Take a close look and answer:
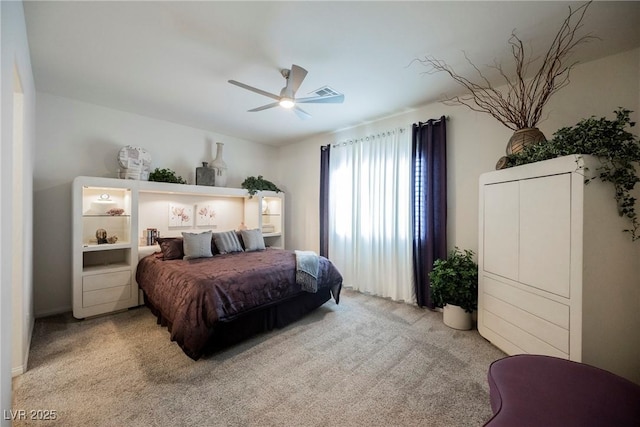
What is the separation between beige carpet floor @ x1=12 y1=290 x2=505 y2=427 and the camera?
5.37ft

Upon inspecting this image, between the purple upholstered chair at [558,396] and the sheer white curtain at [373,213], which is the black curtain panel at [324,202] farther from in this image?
the purple upholstered chair at [558,396]

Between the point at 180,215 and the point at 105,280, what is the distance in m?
1.34

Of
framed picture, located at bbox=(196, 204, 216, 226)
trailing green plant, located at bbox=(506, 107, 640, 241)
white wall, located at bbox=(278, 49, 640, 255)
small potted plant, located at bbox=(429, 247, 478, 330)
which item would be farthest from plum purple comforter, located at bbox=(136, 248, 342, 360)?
trailing green plant, located at bbox=(506, 107, 640, 241)

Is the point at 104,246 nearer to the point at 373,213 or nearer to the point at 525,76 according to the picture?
the point at 373,213

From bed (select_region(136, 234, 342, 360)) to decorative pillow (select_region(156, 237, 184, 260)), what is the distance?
38mm

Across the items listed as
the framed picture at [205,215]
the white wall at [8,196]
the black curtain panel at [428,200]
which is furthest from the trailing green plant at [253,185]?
the white wall at [8,196]

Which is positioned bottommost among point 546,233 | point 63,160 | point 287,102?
point 546,233

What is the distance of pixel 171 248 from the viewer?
3332mm

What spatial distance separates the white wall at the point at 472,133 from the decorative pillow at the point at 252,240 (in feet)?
3.58

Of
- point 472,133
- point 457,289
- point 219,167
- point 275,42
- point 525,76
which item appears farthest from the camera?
point 219,167

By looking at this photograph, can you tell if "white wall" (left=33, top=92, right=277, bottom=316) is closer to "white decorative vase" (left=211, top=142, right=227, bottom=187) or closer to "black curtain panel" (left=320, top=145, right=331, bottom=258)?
"white decorative vase" (left=211, top=142, right=227, bottom=187)

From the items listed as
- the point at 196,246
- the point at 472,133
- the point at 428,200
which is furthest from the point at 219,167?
the point at 472,133

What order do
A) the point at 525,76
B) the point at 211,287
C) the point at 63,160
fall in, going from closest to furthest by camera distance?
the point at 211,287
the point at 525,76
the point at 63,160

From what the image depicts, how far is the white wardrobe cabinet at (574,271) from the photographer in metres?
1.70
